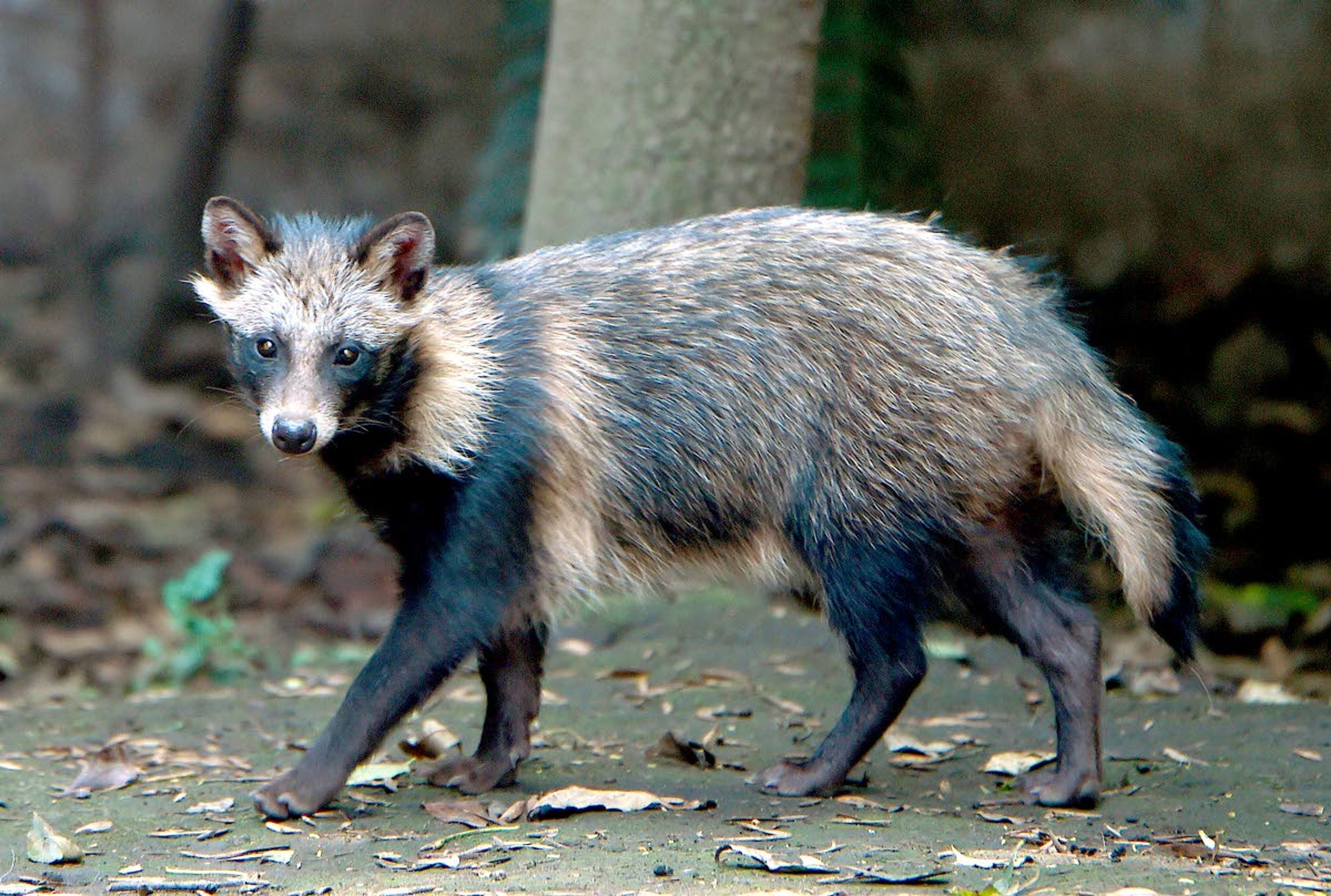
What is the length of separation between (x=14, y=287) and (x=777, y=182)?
7606 mm

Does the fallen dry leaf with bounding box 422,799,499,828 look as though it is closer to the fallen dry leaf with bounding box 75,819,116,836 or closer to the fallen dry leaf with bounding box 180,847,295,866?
the fallen dry leaf with bounding box 180,847,295,866

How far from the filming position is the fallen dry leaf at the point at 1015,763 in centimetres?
531

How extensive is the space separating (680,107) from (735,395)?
2.02m

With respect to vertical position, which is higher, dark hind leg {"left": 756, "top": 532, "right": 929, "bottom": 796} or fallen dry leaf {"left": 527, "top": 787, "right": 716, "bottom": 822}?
dark hind leg {"left": 756, "top": 532, "right": 929, "bottom": 796}

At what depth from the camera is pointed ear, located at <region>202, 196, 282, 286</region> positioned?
486 cm

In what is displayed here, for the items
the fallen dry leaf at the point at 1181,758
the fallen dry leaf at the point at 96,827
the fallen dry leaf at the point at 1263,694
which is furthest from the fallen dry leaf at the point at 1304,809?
the fallen dry leaf at the point at 96,827

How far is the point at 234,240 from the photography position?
193 inches

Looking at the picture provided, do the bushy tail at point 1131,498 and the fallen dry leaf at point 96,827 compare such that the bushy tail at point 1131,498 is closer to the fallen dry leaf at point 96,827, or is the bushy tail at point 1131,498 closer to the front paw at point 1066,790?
the front paw at point 1066,790

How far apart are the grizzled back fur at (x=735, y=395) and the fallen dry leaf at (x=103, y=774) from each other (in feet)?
4.13

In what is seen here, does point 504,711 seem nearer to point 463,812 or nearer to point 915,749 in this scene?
point 463,812

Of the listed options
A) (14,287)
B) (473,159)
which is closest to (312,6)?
(473,159)

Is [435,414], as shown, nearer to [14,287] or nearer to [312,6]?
[312,6]

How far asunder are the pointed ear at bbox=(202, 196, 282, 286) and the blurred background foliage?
2.51 metres

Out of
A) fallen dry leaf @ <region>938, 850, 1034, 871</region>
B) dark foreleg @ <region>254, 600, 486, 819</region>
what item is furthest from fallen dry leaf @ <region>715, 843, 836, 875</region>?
dark foreleg @ <region>254, 600, 486, 819</region>
